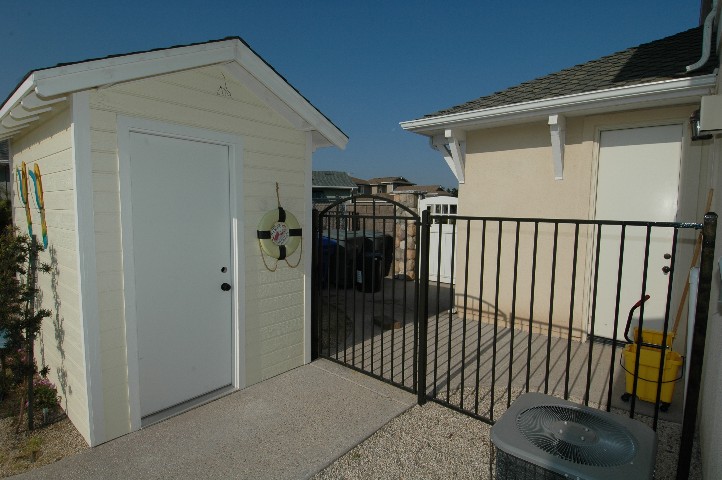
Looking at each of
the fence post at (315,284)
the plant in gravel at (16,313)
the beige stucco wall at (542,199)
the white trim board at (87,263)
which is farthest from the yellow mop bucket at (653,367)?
the plant in gravel at (16,313)

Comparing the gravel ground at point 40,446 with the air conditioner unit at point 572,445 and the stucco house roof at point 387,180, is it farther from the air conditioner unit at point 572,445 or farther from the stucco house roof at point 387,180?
the stucco house roof at point 387,180

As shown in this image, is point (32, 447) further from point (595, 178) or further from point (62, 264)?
point (595, 178)

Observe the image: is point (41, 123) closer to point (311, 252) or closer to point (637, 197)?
point (311, 252)

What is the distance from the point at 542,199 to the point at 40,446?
5.33m

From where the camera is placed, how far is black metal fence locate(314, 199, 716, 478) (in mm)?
2620

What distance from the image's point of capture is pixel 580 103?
4.15 m

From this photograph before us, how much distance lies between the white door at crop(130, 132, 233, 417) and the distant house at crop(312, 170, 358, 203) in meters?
22.2

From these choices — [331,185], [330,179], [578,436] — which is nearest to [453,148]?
[578,436]

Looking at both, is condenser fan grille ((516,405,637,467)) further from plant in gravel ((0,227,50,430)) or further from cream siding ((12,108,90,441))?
plant in gravel ((0,227,50,430))

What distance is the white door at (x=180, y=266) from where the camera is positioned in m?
2.83

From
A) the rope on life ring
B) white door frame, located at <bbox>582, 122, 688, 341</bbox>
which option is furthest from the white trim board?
white door frame, located at <bbox>582, 122, 688, 341</bbox>

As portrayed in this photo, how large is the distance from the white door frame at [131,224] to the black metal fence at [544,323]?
89 centimetres

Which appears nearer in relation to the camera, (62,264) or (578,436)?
(578,436)

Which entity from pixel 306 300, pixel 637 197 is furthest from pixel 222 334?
pixel 637 197
